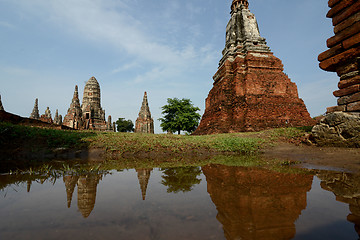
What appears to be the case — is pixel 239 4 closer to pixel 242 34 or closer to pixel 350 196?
pixel 242 34

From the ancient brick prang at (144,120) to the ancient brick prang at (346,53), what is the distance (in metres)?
23.4

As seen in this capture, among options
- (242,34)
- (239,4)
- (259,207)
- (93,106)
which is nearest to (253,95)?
(242,34)

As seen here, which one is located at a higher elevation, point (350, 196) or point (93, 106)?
point (93, 106)

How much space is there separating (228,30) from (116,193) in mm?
17042

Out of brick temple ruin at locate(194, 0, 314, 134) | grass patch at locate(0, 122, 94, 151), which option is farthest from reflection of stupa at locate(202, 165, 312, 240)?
brick temple ruin at locate(194, 0, 314, 134)

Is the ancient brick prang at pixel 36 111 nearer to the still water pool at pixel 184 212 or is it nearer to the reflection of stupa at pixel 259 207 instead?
the still water pool at pixel 184 212

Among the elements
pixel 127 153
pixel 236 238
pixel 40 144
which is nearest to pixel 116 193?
pixel 236 238

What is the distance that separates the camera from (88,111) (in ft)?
74.7

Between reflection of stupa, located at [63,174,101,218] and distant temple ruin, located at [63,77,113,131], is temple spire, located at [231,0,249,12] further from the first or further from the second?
distant temple ruin, located at [63,77,113,131]

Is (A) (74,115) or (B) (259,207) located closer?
(B) (259,207)

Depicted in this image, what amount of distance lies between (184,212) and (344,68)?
6.14 metres

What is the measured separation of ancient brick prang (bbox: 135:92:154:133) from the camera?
86.0 ft

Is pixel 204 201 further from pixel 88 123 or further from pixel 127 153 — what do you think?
pixel 88 123

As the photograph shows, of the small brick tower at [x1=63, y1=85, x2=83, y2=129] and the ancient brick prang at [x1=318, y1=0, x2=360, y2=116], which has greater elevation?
the small brick tower at [x1=63, y1=85, x2=83, y2=129]
